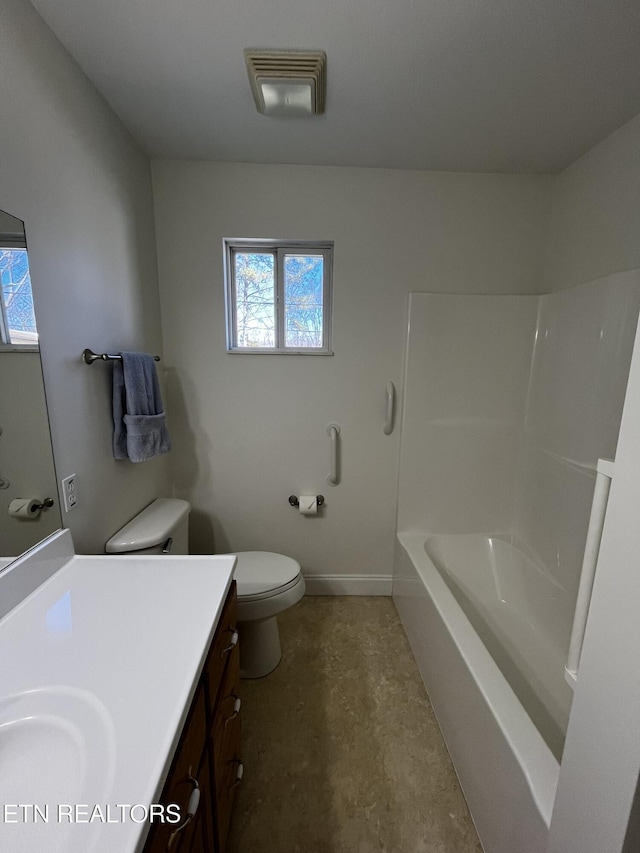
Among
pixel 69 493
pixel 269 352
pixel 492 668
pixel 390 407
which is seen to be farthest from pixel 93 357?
pixel 492 668

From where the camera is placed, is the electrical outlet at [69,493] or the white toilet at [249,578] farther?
the white toilet at [249,578]

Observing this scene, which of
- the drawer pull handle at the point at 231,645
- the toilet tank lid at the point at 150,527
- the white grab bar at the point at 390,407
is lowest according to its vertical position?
the drawer pull handle at the point at 231,645

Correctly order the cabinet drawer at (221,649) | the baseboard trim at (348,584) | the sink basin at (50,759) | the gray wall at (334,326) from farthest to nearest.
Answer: the baseboard trim at (348,584)
the gray wall at (334,326)
the cabinet drawer at (221,649)
the sink basin at (50,759)

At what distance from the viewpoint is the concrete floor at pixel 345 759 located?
3.53 ft

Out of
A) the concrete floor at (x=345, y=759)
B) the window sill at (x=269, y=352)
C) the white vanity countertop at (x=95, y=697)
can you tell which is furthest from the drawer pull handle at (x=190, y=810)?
the window sill at (x=269, y=352)

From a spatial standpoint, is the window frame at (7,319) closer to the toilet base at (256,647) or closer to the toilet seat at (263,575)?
the toilet seat at (263,575)

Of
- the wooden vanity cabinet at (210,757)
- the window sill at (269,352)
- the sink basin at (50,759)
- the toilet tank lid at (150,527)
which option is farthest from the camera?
the window sill at (269,352)

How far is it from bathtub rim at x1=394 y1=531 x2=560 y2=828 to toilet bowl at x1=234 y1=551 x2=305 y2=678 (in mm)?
652

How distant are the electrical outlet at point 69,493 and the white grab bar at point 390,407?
148 centimetres

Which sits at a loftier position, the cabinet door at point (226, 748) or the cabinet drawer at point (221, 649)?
the cabinet drawer at point (221, 649)

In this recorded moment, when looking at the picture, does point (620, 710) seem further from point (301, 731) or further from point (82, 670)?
point (301, 731)

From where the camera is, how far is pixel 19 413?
3.13 feet

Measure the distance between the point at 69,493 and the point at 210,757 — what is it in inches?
34.8

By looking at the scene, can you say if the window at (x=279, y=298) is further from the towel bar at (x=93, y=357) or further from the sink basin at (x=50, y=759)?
the sink basin at (x=50, y=759)
